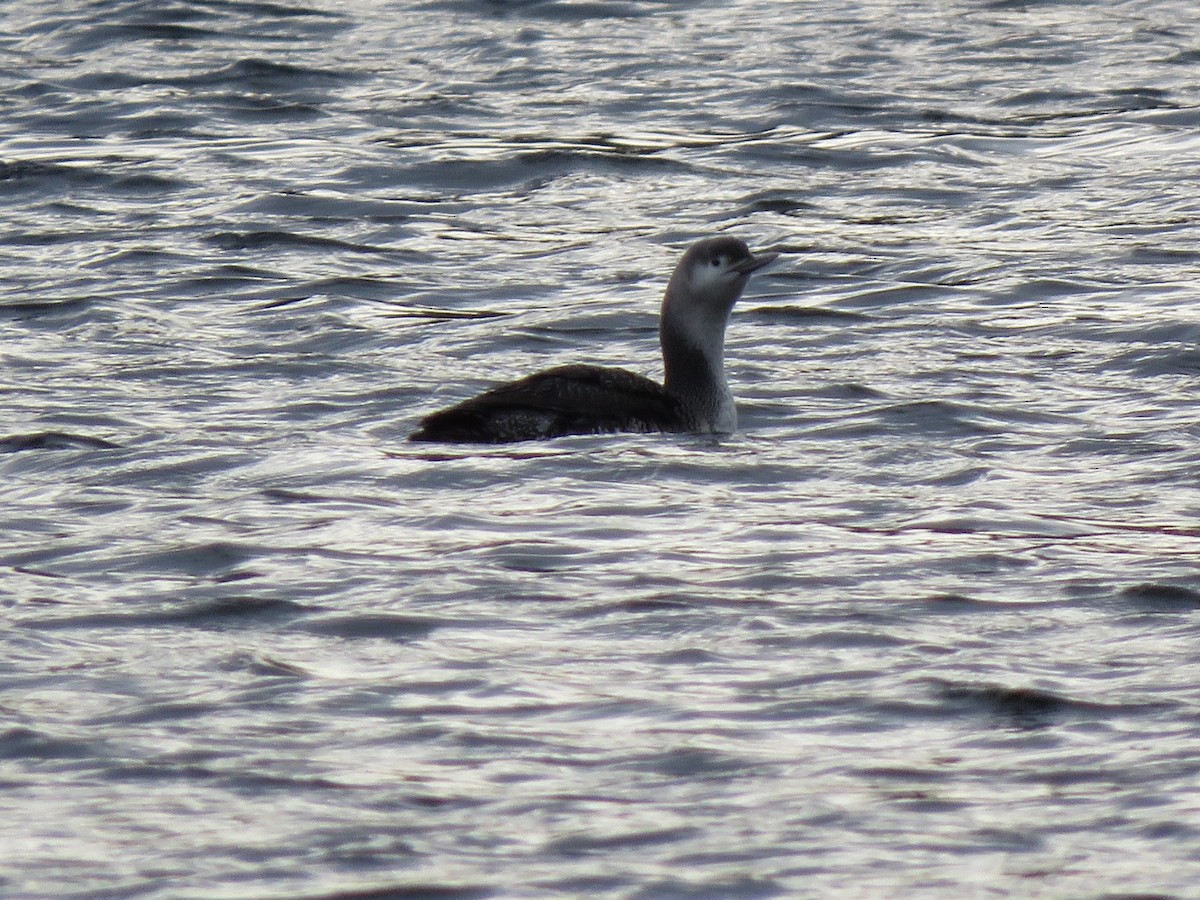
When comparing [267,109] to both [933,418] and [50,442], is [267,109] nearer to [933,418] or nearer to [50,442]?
[50,442]

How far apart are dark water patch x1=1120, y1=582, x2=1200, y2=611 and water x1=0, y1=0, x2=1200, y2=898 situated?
0.6 inches

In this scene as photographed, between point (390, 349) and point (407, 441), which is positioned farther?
point (390, 349)

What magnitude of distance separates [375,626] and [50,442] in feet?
9.62

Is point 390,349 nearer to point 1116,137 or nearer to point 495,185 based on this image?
point 495,185

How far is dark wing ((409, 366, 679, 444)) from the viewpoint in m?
9.34

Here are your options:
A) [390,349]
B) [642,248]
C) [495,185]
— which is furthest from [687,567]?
[495,185]

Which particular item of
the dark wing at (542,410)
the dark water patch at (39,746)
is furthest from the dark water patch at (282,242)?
the dark water patch at (39,746)

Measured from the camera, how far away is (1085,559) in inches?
311

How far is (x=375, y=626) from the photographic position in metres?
7.27

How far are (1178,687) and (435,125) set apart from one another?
11749 millimetres

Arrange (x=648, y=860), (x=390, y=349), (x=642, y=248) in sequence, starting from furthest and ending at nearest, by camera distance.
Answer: (x=642, y=248)
(x=390, y=349)
(x=648, y=860)

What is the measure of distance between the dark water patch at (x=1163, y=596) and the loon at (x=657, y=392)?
2.71 meters

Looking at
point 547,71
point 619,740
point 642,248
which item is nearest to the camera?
point 619,740

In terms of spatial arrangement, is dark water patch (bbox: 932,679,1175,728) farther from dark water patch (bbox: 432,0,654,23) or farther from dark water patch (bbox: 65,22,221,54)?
dark water patch (bbox: 65,22,221,54)
